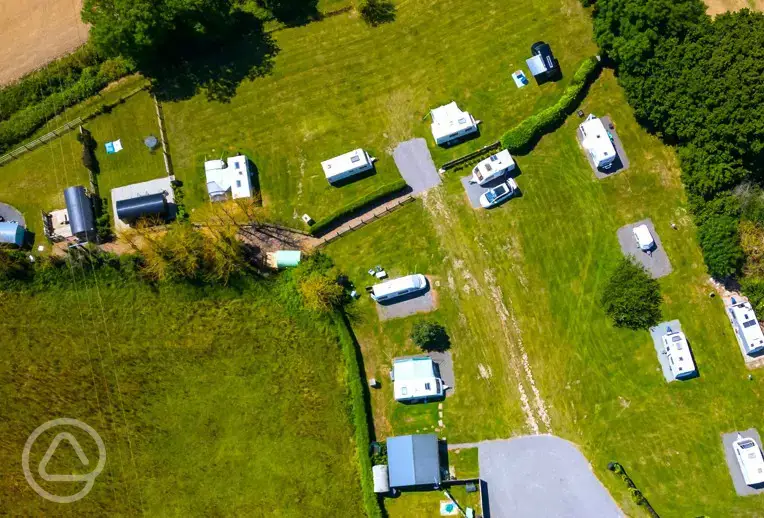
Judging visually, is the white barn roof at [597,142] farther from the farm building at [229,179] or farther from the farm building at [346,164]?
the farm building at [229,179]

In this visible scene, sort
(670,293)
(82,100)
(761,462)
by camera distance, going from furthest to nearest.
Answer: (82,100) < (670,293) < (761,462)

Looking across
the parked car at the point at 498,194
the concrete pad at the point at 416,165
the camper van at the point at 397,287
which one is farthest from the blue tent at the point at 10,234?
the parked car at the point at 498,194

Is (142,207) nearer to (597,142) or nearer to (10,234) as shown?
(10,234)

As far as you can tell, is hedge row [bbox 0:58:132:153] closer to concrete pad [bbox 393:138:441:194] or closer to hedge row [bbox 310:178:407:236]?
hedge row [bbox 310:178:407:236]

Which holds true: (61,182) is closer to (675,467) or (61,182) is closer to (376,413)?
(376,413)

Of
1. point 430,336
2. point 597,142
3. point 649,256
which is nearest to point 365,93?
point 597,142

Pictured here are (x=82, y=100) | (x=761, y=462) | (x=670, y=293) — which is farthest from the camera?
(x=82, y=100)

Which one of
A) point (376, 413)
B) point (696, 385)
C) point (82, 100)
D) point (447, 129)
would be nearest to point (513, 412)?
point (376, 413)

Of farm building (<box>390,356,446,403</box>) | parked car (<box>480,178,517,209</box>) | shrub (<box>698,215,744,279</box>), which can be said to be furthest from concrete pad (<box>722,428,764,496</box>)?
parked car (<box>480,178,517,209</box>)
